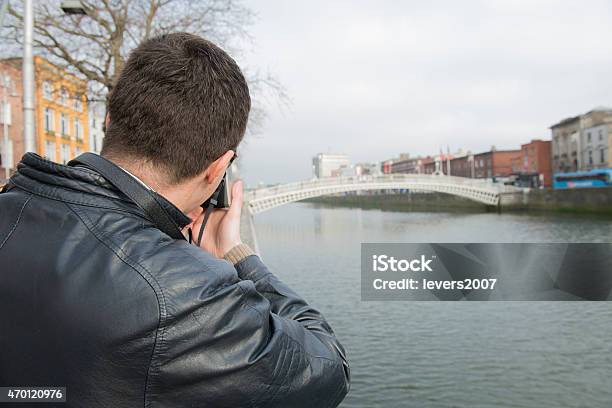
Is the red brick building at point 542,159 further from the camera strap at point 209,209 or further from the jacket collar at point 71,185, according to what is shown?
the jacket collar at point 71,185

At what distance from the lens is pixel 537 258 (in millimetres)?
13508

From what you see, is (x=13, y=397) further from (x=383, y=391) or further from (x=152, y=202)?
(x=383, y=391)

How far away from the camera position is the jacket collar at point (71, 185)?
0.81 metres

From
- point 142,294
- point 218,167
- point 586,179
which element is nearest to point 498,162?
point 586,179

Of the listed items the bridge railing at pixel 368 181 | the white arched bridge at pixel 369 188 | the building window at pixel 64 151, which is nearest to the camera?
the white arched bridge at pixel 369 188

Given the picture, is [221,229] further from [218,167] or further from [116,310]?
[116,310]

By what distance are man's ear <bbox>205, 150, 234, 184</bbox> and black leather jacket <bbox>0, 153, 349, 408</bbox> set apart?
0.19m

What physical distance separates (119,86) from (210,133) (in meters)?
0.18

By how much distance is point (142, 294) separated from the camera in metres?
0.74

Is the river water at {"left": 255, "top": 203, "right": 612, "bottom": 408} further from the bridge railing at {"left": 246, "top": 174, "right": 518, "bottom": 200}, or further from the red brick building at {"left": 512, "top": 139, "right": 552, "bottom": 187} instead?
the red brick building at {"left": 512, "top": 139, "right": 552, "bottom": 187}

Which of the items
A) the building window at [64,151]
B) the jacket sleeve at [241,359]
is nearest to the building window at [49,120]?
the building window at [64,151]

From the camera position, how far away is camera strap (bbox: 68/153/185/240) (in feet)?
2.77

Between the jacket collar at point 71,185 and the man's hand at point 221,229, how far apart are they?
11.7 inches

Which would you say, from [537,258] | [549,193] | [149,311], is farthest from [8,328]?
[549,193]
